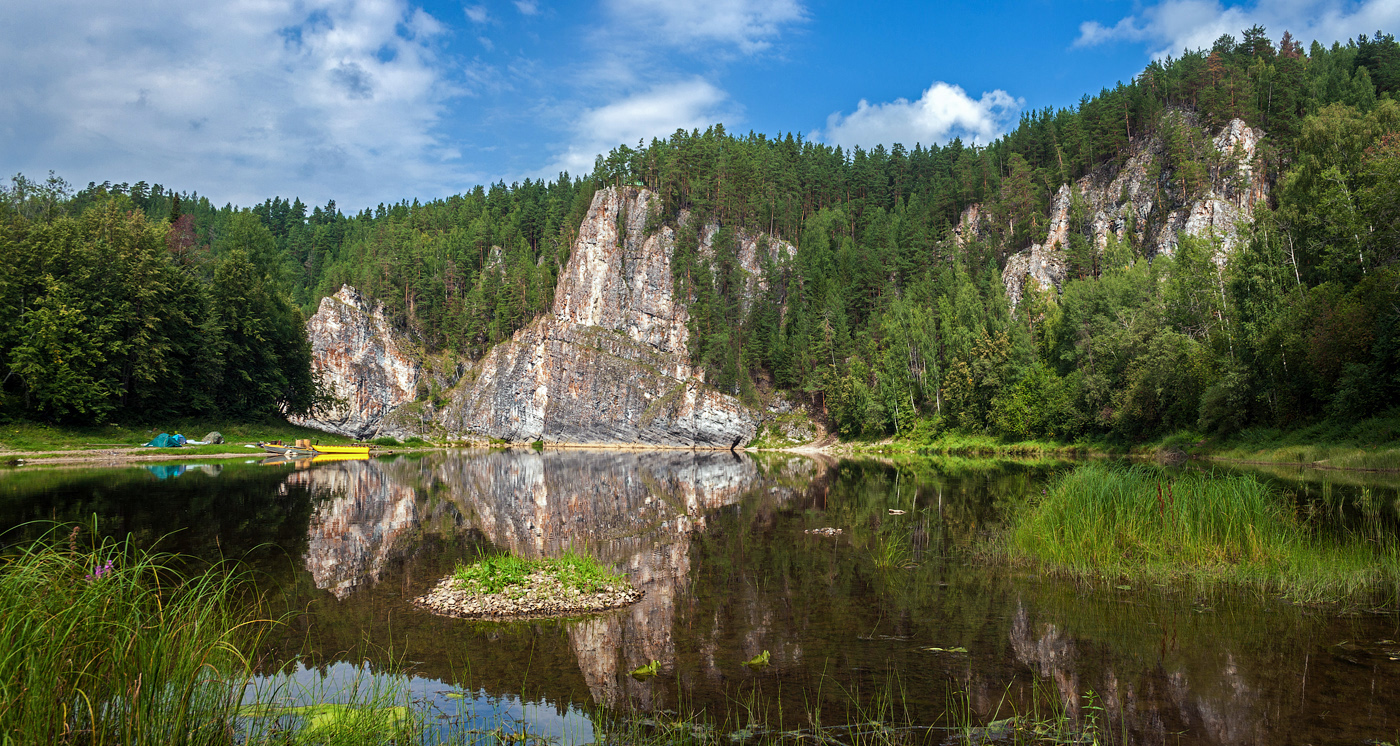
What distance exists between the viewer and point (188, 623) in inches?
260

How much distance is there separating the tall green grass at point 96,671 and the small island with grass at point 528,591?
7.44m

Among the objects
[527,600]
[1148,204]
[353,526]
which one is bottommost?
[353,526]

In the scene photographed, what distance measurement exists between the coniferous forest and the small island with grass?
45509 millimetres

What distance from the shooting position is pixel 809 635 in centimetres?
1203

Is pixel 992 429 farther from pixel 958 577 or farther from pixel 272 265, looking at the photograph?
pixel 272 265

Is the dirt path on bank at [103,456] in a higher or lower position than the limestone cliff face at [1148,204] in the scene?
lower

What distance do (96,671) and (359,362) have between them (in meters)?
129

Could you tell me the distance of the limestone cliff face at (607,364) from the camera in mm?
111000

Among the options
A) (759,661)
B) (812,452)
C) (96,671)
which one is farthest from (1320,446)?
(812,452)

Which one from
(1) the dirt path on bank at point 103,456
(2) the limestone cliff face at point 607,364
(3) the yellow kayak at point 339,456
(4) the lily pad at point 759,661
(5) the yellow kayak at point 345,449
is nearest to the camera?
(4) the lily pad at point 759,661

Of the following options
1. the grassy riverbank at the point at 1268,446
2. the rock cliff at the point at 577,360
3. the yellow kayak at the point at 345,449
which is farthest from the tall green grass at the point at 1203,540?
the rock cliff at the point at 577,360

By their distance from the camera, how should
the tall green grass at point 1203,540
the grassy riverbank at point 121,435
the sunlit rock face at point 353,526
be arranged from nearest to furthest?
1. the tall green grass at point 1203,540
2. the sunlit rock face at point 353,526
3. the grassy riverbank at point 121,435

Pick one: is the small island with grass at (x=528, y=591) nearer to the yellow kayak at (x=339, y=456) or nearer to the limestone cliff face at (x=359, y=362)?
the yellow kayak at (x=339, y=456)

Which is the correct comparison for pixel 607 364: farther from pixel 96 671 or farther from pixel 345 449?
pixel 96 671
